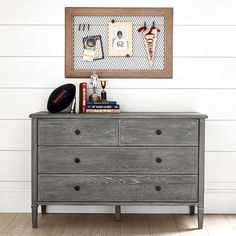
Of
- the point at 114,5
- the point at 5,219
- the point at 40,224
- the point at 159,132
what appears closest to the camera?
the point at 159,132

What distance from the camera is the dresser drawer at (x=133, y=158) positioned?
374cm

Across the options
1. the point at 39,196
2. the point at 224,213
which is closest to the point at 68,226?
the point at 39,196

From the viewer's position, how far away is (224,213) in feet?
13.8

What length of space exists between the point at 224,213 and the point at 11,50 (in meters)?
2.07

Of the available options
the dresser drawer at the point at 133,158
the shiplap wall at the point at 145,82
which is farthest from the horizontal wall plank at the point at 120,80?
the dresser drawer at the point at 133,158

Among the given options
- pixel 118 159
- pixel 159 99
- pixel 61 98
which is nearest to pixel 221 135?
pixel 159 99

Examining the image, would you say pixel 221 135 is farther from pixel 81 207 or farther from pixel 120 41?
pixel 81 207

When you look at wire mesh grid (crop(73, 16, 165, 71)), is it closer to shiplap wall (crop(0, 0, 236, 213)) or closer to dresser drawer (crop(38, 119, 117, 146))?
shiplap wall (crop(0, 0, 236, 213))

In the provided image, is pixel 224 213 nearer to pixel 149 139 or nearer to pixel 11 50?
pixel 149 139

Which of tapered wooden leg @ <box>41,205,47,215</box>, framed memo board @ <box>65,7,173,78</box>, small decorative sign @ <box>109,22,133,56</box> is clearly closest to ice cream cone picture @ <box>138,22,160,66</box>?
framed memo board @ <box>65,7,173,78</box>

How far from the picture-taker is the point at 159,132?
12.3 feet

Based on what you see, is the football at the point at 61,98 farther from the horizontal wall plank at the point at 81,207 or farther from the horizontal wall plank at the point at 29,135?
the horizontal wall plank at the point at 81,207

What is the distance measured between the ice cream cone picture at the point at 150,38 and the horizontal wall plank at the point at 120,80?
19 cm

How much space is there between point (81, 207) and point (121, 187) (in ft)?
1.89
